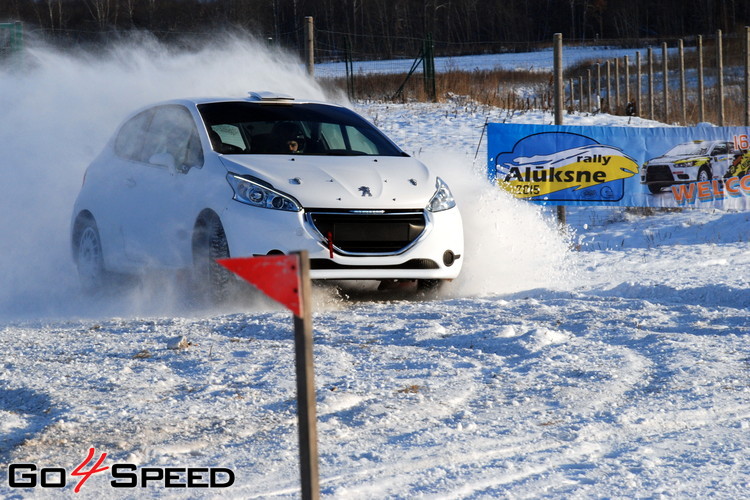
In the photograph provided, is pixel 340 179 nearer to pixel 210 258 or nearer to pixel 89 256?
pixel 210 258

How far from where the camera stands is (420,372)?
5.55 metres

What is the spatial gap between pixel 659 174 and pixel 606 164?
0.71 meters

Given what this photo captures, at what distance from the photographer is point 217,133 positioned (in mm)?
8211

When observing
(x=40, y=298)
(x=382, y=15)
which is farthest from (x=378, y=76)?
(x=382, y=15)

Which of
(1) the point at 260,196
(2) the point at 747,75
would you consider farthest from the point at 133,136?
(2) the point at 747,75

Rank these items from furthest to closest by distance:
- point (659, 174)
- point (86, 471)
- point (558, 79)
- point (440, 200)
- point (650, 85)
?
point (650, 85) < point (558, 79) < point (659, 174) < point (440, 200) < point (86, 471)

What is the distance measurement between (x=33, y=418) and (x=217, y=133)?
12.9ft

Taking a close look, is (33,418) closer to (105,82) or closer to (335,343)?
(335,343)

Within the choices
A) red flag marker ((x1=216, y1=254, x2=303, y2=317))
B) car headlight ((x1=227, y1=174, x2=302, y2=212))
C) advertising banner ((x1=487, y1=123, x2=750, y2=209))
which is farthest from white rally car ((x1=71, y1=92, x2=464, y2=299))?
advertising banner ((x1=487, y1=123, x2=750, y2=209))

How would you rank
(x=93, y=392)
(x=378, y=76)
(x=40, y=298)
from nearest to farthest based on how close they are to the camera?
(x=93, y=392) → (x=40, y=298) → (x=378, y=76)

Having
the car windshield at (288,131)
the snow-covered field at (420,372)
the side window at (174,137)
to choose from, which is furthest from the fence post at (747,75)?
the side window at (174,137)

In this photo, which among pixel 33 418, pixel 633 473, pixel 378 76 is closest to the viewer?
pixel 633 473

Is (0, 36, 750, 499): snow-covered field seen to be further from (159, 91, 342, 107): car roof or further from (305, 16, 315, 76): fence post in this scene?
(305, 16, 315, 76): fence post

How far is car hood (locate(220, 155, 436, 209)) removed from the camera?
7.50 m
